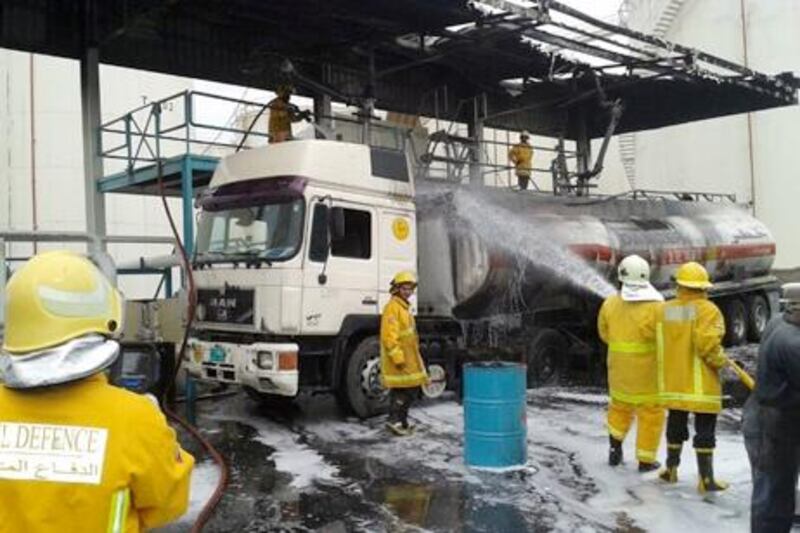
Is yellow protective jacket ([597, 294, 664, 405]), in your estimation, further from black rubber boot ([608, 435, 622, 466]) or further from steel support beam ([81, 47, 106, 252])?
steel support beam ([81, 47, 106, 252])

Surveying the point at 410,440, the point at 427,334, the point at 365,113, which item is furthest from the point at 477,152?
the point at 410,440

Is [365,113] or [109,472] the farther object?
[365,113]

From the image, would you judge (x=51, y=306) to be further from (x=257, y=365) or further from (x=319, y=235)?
(x=319, y=235)

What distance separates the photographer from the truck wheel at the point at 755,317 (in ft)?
53.1

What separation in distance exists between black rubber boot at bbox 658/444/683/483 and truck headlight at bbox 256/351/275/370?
4.01 m

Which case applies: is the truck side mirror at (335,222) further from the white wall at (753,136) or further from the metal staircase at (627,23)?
the metal staircase at (627,23)

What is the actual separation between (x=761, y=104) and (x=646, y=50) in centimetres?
607

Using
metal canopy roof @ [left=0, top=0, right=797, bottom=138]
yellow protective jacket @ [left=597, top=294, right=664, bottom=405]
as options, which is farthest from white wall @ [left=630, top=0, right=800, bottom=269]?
yellow protective jacket @ [left=597, top=294, right=664, bottom=405]

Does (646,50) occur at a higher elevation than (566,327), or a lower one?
higher

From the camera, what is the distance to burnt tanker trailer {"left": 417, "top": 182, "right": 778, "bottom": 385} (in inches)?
411

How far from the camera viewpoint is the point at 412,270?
9977 millimetres

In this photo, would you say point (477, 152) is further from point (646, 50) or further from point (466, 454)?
point (466, 454)

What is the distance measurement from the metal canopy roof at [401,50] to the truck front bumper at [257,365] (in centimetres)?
535

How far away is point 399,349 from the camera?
834 cm
